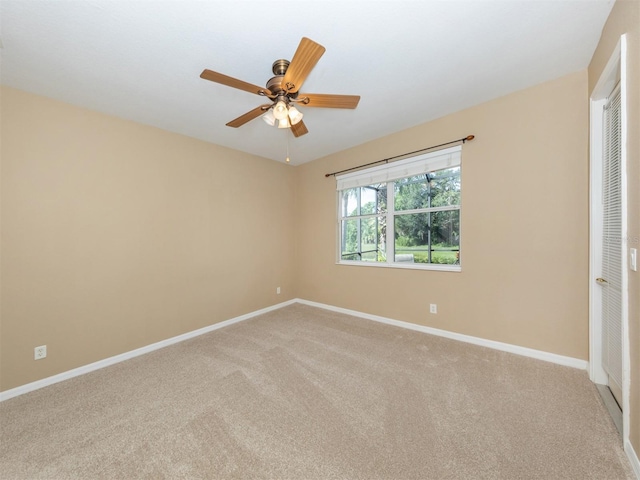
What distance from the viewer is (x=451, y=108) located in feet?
9.18

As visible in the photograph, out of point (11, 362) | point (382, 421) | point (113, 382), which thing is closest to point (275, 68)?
point (382, 421)

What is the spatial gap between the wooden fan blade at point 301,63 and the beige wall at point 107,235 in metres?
2.18

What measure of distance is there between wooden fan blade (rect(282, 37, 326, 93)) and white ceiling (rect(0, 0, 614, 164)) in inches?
13.4

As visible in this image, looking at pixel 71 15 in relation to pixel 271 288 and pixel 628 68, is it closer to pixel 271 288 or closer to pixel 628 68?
pixel 628 68

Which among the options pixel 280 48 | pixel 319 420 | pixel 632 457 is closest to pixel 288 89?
pixel 280 48

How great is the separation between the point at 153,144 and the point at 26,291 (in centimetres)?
186

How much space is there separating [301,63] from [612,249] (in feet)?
8.31

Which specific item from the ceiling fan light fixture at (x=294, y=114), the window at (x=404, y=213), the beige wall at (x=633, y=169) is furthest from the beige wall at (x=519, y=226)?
the ceiling fan light fixture at (x=294, y=114)

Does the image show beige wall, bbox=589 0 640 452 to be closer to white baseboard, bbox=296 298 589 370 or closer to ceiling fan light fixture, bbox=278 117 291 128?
white baseboard, bbox=296 298 589 370

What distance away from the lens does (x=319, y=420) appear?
1710mm

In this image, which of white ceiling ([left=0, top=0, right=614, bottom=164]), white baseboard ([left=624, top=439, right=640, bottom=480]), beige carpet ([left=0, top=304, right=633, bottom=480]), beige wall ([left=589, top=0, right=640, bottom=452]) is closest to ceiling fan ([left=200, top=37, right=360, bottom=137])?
white ceiling ([left=0, top=0, right=614, bottom=164])

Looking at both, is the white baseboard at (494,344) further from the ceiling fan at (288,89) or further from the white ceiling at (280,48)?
the ceiling fan at (288,89)

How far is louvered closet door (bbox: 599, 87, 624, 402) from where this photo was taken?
1.72 meters

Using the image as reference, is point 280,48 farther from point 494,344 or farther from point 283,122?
point 494,344
